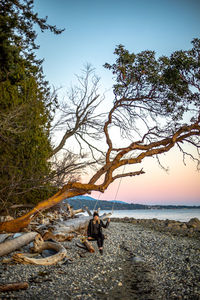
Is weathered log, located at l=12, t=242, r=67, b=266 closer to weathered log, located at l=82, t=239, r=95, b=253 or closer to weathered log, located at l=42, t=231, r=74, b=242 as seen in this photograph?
weathered log, located at l=42, t=231, r=74, b=242

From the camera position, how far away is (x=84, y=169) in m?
12.6

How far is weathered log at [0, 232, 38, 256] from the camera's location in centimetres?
738

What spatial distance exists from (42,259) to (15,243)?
5.74ft

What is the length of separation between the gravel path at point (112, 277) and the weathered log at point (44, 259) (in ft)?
0.54

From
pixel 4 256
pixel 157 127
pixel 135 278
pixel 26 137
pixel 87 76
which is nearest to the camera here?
pixel 135 278

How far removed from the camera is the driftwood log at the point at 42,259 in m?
6.45

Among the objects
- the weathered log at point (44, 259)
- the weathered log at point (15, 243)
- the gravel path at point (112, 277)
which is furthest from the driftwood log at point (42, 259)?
the weathered log at point (15, 243)

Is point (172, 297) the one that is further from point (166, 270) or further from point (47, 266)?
point (47, 266)

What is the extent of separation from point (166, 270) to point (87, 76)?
1177 centimetres

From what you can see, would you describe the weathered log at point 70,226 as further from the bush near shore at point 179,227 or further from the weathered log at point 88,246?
the bush near shore at point 179,227

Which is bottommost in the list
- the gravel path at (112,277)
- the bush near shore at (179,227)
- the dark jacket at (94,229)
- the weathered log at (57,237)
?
the bush near shore at (179,227)

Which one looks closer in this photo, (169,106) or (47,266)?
(47,266)

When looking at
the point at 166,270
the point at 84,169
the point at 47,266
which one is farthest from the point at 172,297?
the point at 84,169

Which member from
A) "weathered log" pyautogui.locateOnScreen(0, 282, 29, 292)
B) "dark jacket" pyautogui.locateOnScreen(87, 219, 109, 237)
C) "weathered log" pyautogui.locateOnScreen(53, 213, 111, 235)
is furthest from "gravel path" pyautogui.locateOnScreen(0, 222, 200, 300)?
"weathered log" pyautogui.locateOnScreen(53, 213, 111, 235)
